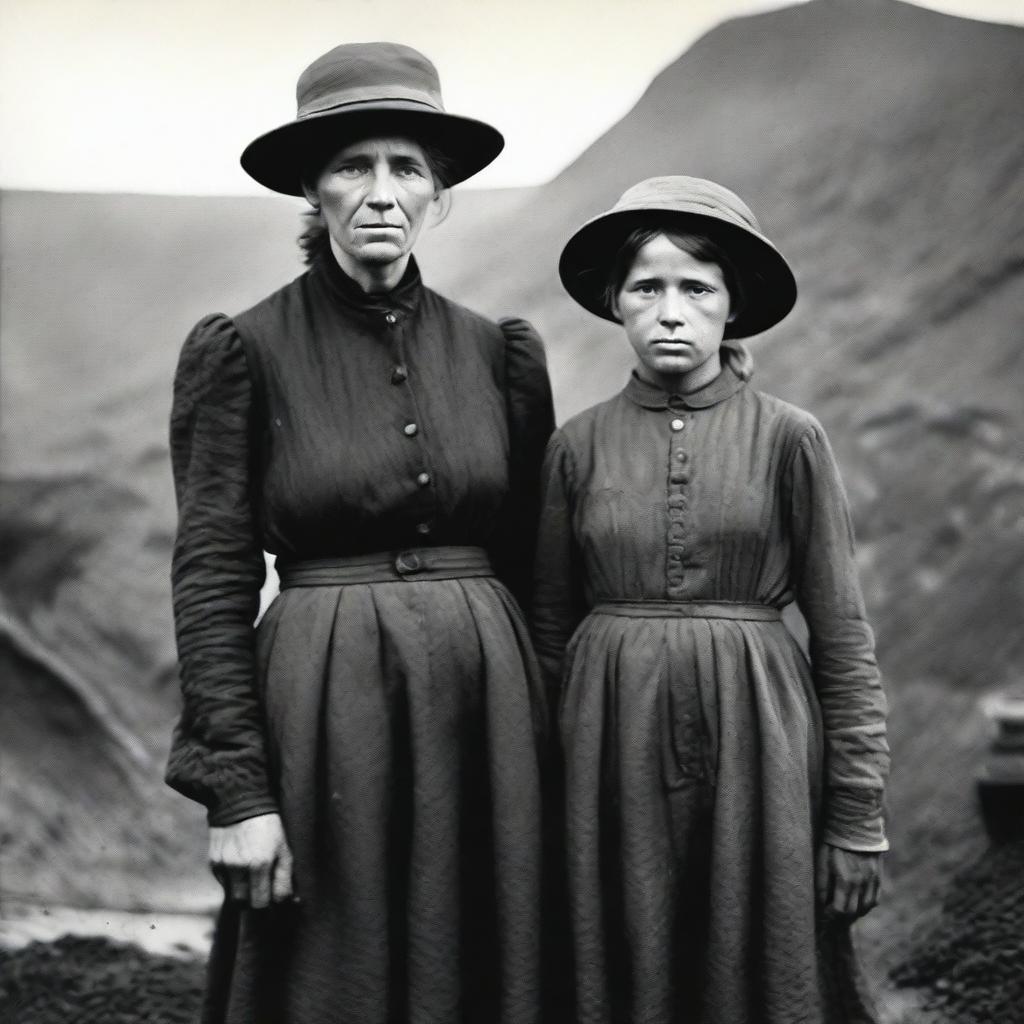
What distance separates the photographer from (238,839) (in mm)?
2291

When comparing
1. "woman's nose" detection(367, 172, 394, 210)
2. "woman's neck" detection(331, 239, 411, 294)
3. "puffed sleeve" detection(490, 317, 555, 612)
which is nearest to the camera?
"woman's nose" detection(367, 172, 394, 210)

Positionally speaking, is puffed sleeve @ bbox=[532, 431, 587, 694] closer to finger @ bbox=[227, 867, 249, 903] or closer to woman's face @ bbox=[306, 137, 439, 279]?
woman's face @ bbox=[306, 137, 439, 279]

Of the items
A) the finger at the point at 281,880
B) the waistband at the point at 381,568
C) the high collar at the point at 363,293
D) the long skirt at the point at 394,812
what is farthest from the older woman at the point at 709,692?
the finger at the point at 281,880

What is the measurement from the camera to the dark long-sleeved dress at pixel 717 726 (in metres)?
2.34

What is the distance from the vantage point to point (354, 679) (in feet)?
7.67

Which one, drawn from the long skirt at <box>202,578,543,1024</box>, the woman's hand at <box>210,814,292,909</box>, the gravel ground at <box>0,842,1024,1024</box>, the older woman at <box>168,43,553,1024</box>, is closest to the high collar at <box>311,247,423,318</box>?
the older woman at <box>168,43,553,1024</box>

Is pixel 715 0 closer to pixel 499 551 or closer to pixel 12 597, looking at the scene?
pixel 499 551

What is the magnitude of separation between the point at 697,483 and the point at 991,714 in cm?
209

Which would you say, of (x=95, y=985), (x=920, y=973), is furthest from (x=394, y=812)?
(x=920, y=973)

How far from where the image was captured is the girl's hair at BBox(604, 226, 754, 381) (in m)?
2.43

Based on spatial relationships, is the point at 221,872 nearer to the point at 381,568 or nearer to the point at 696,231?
the point at 381,568

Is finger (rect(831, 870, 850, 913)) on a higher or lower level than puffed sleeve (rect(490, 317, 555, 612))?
lower

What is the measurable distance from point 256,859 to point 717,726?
2.61 feet

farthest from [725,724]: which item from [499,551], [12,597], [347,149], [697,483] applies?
[12,597]
